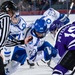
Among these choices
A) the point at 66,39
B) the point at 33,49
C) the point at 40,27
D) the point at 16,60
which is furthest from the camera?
the point at 33,49

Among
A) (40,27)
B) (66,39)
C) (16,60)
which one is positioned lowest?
(16,60)

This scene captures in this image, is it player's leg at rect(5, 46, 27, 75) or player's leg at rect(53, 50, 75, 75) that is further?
player's leg at rect(5, 46, 27, 75)

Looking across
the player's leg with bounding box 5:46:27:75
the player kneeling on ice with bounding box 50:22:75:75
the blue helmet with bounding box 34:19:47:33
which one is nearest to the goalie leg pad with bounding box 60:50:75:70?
the player kneeling on ice with bounding box 50:22:75:75

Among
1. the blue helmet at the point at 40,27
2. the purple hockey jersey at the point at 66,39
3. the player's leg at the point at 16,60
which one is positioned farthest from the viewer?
the player's leg at the point at 16,60

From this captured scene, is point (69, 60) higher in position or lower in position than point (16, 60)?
higher

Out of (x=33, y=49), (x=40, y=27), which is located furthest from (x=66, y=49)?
(x=33, y=49)

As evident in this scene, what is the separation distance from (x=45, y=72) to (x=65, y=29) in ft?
9.90

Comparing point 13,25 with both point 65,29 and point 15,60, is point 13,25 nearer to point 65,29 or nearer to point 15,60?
point 15,60

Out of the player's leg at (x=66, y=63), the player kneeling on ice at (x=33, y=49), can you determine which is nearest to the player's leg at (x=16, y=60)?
the player kneeling on ice at (x=33, y=49)

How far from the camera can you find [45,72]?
19.7 ft

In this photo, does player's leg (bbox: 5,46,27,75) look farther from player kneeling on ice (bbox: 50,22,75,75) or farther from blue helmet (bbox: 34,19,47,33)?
player kneeling on ice (bbox: 50,22,75,75)

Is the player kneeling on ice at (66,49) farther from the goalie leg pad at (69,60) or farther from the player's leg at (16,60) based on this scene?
the player's leg at (16,60)

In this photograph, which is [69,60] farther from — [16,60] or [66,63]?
[16,60]

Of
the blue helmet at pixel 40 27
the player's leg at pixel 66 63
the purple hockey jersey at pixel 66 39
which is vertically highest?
the purple hockey jersey at pixel 66 39
